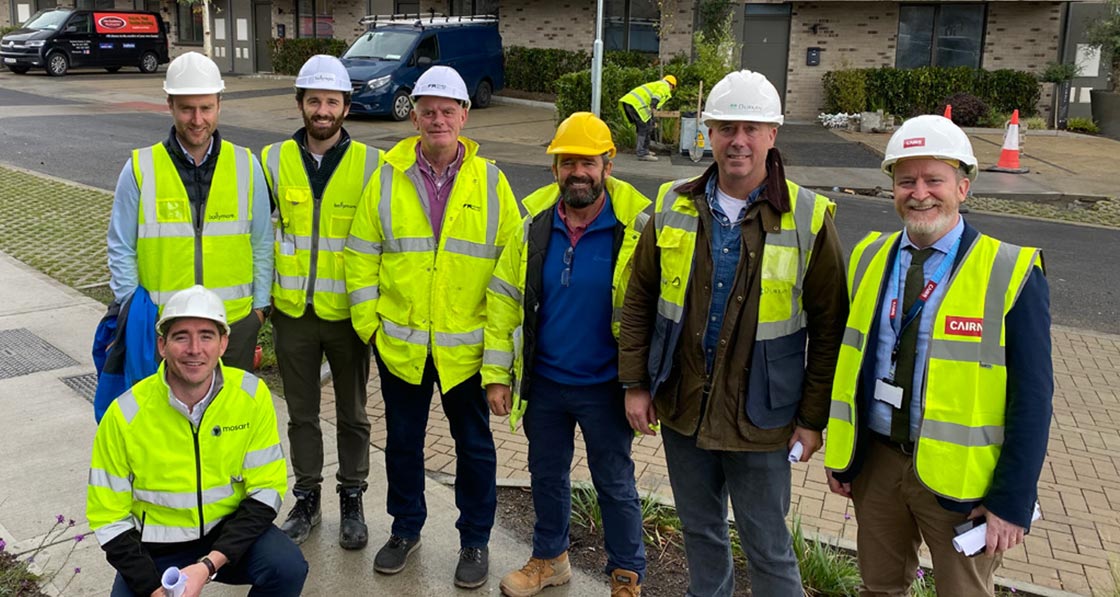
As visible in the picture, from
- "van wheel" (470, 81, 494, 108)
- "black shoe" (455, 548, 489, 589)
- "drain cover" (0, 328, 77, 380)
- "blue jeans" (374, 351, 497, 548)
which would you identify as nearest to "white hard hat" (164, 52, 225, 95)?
"blue jeans" (374, 351, 497, 548)

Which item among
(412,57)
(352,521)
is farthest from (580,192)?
(412,57)

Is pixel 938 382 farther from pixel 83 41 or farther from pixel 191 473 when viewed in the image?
pixel 83 41

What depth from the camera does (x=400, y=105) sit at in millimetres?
20859

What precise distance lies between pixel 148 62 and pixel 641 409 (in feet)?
110

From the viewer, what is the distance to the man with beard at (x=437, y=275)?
390 cm

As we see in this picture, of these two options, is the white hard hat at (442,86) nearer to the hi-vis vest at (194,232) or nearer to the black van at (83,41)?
the hi-vis vest at (194,232)

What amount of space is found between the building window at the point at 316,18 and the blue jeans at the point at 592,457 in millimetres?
29388

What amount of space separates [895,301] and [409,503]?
220 centimetres

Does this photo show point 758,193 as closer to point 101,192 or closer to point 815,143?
point 101,192

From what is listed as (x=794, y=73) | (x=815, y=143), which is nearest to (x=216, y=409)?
(x=815, y=143)

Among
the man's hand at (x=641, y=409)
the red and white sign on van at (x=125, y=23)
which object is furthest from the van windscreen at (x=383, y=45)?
the man's hand at (x=641, y=409)

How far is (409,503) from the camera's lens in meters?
4.18

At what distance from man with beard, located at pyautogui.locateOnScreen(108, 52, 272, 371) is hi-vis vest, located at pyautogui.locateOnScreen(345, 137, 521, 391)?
485mm

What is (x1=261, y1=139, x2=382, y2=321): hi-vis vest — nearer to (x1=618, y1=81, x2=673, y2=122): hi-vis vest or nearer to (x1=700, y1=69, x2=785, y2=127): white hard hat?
(x1=700, y1=69, x2=785, y2=127): white hard hat
